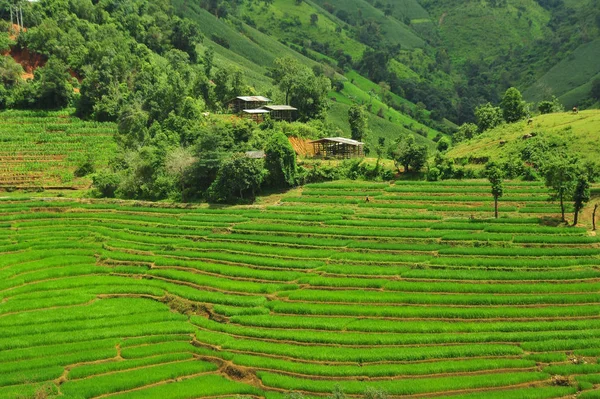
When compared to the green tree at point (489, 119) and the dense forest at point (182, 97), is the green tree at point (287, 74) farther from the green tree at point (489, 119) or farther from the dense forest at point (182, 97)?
the green tree at point (489, 119)

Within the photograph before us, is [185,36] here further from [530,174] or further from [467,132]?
[530,174]

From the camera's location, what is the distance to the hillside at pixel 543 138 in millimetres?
72562

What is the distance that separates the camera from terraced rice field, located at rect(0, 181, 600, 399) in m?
37.5

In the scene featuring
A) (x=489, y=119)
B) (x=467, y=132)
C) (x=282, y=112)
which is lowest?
(x=467, y=132)

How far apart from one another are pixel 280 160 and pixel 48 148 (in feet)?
140

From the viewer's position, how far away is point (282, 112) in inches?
3944

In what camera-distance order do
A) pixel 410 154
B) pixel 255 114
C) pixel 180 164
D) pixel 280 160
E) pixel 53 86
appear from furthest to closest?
pixel 53 86 → pixel 255 114 → pixel 410 154 → pixel 180 164 → pixel 280 160

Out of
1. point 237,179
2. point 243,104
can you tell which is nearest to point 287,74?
point 243,104

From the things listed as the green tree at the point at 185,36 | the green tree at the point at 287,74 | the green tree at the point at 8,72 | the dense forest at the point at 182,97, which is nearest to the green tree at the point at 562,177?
the dense forest at the point at 182,97

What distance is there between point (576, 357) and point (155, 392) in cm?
2798

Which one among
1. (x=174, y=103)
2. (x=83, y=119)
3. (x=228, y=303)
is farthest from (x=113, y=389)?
(x=83, y=119)

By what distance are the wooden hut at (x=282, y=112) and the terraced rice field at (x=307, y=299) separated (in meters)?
31.3

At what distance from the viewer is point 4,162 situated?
8506 centimetres

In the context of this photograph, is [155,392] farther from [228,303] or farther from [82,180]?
[82,180]
